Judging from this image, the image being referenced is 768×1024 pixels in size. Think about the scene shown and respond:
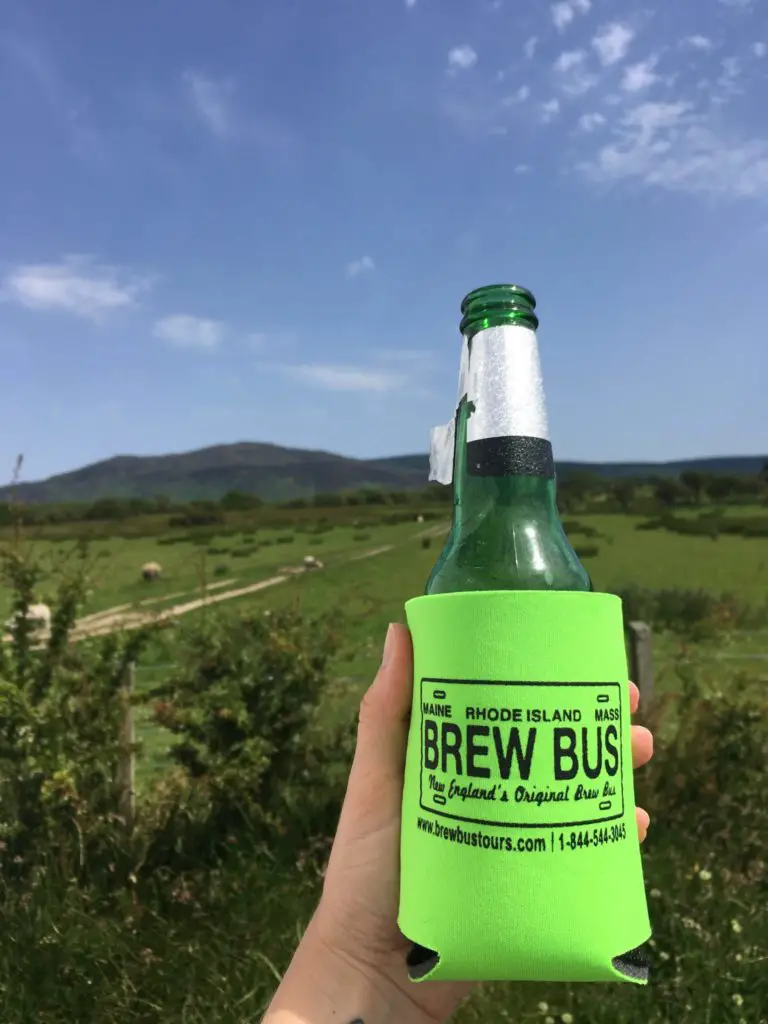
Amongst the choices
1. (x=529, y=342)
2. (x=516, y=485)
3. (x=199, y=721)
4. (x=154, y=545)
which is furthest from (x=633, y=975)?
(x=154, y=545)

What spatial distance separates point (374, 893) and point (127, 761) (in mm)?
2649

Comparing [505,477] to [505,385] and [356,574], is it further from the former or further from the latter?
[356,574]

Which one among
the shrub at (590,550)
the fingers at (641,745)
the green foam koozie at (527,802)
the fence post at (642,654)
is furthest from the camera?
the shrub at (590,550)

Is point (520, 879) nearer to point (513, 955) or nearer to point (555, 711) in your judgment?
point (513, 955)

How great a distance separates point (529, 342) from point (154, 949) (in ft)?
10.2

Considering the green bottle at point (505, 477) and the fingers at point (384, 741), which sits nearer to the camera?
the green bottle at point (505, 477)

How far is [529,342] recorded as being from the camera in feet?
5.28

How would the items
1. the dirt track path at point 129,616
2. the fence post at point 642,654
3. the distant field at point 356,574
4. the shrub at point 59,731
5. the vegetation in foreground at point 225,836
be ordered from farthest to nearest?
1. the fence post at point 642,654
2. the distant field at point 356,574
3. the dirt track path at point 129,616
4. the shrub at point 59,731
5. the vegetation in foreground at point 225,836

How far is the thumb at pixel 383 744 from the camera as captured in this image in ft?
5.54

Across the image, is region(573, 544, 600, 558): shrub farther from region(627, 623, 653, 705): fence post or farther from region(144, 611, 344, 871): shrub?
region(144, 611, 344, 871): shrub

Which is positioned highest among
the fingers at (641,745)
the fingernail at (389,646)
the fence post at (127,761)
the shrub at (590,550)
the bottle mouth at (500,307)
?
the bottle mouth at (500,307)

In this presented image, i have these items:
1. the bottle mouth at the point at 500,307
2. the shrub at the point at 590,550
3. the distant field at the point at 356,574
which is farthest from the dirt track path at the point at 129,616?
the shrub at the point at 590,550

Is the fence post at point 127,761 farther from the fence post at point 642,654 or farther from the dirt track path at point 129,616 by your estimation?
the fence post at point 642,654

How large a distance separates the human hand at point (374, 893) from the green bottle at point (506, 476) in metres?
0.27
